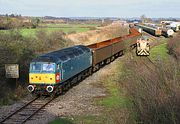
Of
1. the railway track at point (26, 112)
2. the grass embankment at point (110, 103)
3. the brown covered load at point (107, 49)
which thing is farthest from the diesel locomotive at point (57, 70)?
the brown covered load at point (107, 49)

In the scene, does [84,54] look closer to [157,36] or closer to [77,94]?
[77,94]

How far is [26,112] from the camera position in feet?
55.0

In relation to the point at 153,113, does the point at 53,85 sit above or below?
below

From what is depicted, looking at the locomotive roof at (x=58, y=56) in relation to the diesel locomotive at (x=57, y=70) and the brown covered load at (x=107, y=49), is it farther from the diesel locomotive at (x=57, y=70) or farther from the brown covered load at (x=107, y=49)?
the brown covered load at (x=107, y=49)

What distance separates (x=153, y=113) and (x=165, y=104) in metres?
0.44

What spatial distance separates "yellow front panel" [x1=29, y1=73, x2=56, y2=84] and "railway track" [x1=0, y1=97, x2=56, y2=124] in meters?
1.04

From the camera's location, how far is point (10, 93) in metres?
20.2

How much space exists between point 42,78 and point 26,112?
313 centimetres

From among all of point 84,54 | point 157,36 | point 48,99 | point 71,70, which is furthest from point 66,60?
point 157,36

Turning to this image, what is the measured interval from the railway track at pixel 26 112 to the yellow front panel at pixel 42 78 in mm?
1038

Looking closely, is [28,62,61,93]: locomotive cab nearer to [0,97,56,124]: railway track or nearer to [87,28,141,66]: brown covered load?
[0,97,56,124]: railway track

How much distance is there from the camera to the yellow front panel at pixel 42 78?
1927 centimetres

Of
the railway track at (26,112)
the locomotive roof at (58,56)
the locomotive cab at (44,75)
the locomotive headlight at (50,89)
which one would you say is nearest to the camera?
the railway track at (26,112)

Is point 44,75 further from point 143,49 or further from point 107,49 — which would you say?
point 143,49
